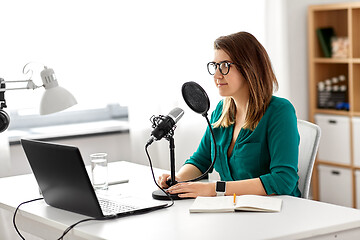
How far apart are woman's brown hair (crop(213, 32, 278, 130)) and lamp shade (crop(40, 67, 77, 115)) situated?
0.62 metres

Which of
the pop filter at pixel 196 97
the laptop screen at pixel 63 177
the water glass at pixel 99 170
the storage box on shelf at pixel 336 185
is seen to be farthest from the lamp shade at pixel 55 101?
the storage box on shelf at pixel 336 185

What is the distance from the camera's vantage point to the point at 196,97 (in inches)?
84.6

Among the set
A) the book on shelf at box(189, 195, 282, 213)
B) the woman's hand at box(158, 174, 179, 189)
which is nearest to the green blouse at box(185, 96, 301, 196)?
the book on shelf at box(189, 195, 282, 213)

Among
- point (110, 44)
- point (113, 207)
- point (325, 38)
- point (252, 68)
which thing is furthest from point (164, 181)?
point (325, 38)

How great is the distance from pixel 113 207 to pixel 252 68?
753 mm

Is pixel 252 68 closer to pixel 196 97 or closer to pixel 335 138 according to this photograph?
pixel 196 97

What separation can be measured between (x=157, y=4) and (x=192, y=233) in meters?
2.23

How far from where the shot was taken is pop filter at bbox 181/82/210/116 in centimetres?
213

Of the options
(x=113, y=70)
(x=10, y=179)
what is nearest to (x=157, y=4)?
(x=113, y=70)

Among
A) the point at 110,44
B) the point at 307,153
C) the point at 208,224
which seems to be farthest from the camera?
the point at 110,44

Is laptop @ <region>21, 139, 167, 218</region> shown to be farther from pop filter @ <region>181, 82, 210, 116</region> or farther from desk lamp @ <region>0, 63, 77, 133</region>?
pop filter @ <region>181, 82, 210, 116</region>

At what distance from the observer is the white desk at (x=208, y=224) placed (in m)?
1.73

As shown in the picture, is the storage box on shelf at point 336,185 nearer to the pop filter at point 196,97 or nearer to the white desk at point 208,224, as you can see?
the white desk at point 208,224

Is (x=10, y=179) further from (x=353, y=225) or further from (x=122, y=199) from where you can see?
(x=353, y=225)
